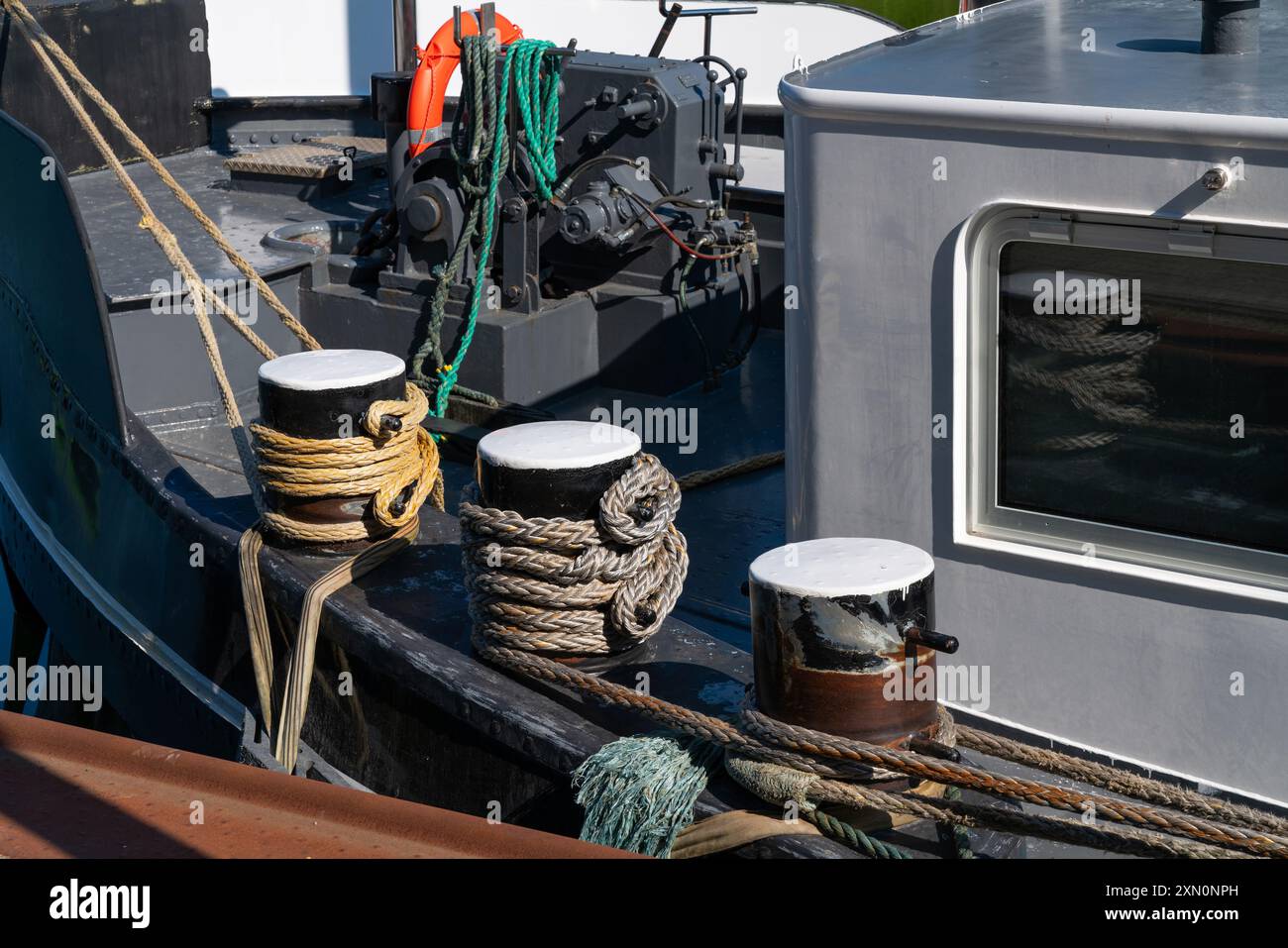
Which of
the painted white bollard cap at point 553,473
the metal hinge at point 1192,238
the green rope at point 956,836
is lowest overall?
the green rope at point 956,836

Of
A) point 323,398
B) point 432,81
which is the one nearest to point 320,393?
point 323,398

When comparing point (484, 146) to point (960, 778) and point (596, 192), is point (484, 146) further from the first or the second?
point (960, 778)

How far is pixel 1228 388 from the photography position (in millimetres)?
2535

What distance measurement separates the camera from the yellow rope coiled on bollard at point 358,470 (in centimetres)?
350

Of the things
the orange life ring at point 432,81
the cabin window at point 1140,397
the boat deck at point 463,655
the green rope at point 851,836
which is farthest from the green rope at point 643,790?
the orange life ring at point 432,81

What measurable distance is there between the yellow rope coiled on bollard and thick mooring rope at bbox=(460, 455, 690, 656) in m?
0.49

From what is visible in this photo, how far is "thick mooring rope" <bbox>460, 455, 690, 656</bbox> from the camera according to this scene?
2.97 meters

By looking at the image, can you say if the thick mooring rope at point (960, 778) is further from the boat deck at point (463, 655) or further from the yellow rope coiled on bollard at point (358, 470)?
the yellow rope coiled on bollard at point (358, 470)

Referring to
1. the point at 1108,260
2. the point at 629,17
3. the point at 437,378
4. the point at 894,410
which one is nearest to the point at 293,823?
the point at 894,410

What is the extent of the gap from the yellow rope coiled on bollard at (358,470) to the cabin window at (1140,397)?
56.5 inches

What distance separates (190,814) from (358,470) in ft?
4.34

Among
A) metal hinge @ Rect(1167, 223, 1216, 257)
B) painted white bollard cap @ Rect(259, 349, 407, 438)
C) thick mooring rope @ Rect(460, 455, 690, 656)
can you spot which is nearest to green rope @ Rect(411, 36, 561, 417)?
painted white bollard cap @ Rect(259, 349, 407, 438)

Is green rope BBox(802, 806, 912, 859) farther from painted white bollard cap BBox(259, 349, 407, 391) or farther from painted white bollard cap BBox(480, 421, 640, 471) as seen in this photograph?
painted white bollard cap BBox(259, 349, 407, 391)

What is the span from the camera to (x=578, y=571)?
9.76ft
